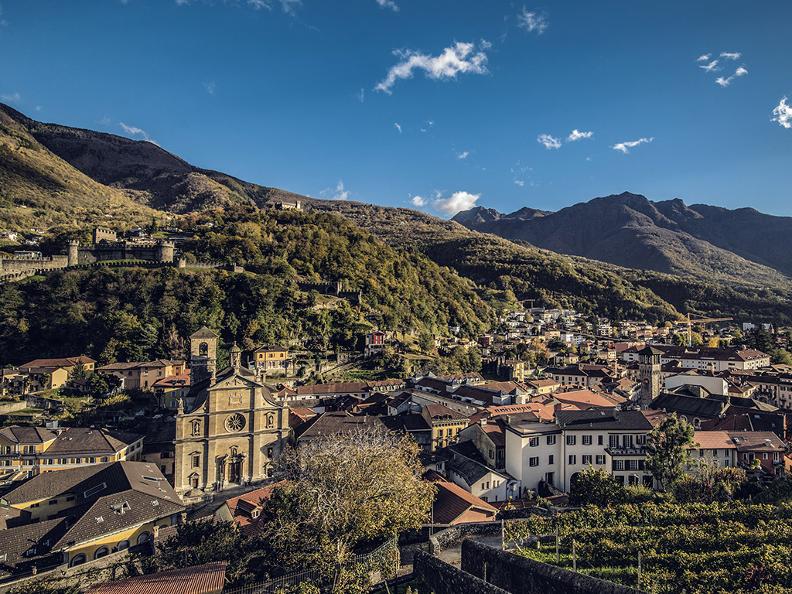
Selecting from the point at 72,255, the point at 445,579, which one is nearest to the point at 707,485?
the point at 445,579

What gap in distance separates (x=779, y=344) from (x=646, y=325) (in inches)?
1490

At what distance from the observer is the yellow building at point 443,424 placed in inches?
1747

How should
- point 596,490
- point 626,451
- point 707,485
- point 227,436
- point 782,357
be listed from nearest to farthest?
point 596,490, point 707,485, point 626,451, point 227,436, point 782,357

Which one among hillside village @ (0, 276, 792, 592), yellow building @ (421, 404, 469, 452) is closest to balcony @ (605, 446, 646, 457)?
hillside village @ (0, 276, 792, 592)

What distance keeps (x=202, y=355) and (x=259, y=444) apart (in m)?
17.0

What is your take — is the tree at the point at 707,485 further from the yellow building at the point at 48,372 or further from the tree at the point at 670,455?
the yellow building at the point at 48,372

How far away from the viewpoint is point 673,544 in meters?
18.5

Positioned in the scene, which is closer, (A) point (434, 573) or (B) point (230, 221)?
(A) point (434, 573)

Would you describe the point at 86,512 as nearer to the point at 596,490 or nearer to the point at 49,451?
the point at 49,451

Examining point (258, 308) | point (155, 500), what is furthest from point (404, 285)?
point (155, 500)

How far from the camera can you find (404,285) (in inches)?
4136

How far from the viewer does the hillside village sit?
87.2 ft

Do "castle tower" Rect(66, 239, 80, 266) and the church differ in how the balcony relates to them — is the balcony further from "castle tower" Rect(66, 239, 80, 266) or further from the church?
"castle tower" Rect(66, 239, 80, 266)

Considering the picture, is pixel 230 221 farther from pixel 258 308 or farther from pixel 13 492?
pixel 13 492
